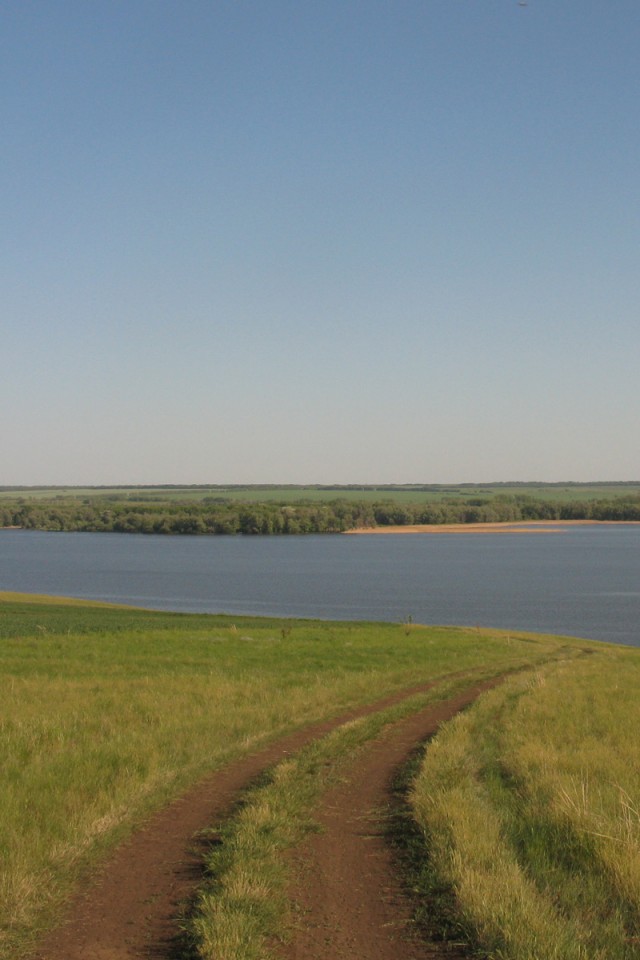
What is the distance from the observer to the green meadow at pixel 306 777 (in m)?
6.34

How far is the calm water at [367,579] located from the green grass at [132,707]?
29.0m

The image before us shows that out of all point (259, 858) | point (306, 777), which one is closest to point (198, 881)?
point (259, 858)

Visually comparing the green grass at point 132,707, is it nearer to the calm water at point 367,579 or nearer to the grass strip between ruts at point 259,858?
the grass strip between ruts at point 259,858

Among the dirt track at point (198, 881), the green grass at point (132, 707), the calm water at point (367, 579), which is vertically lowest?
the calm water at point (367, 579)

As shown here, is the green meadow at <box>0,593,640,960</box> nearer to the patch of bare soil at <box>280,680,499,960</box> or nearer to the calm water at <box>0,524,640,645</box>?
the patch of bare soil at <box>280,680,499,960</box>

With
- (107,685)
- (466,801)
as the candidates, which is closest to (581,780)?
(466,801)

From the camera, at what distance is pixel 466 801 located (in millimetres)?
8898

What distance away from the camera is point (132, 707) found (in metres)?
15.2

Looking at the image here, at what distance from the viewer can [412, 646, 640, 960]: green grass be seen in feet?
19.2

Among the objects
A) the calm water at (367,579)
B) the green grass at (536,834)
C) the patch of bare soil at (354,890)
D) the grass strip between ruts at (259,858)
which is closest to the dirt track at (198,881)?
the patch of bare soil at (354,890)

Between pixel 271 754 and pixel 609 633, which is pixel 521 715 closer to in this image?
pixel 271 754

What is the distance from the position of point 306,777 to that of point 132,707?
5.66m

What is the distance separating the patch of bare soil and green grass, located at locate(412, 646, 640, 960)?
0.37 m

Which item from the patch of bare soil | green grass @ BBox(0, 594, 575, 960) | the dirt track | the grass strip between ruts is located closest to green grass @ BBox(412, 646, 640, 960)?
the patch of bare soil
